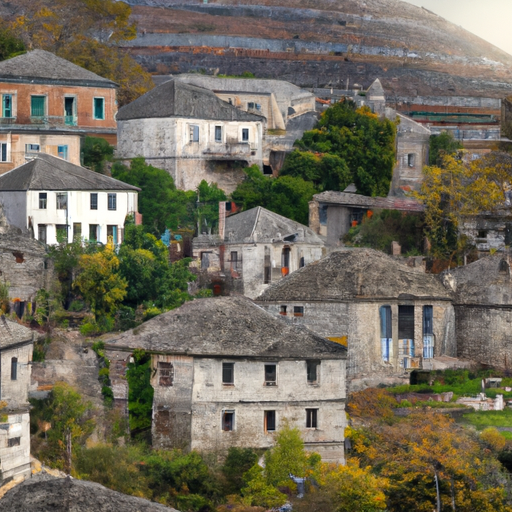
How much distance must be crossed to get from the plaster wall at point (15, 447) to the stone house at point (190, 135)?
2306cm

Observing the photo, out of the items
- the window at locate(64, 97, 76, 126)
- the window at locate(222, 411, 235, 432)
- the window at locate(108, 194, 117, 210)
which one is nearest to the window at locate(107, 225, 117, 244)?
the window at locate(108, 194, 117, 210)

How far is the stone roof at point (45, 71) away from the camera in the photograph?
6619 cm

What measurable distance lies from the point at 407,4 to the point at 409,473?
264 ft

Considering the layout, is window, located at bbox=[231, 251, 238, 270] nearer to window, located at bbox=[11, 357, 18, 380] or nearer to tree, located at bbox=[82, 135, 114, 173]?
tree, located at bbox=[82, 135, 114, 173]

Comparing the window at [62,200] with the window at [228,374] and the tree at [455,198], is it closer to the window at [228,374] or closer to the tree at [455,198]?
the window at [228,374]

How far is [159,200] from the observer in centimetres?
6469

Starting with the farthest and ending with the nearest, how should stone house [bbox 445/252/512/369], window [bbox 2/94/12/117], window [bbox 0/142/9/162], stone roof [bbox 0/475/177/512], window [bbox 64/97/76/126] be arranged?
window [bbox 64/97/76/126] → window [bbox 2/94/12/117] → window [bbox 0/142/9/162] → stone house [bbox 445/252/512/369] → stone roof [bbox 0/475/177/512]

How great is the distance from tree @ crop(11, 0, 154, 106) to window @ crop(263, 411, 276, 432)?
28561mm

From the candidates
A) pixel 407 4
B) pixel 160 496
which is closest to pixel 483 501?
pixel 160 496

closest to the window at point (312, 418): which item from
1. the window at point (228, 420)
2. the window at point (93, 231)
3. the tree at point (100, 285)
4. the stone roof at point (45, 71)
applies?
the window at point (228, 420)

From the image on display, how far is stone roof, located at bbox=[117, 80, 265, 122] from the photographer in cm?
6762

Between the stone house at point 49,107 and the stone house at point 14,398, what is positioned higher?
the stone house at point 49,107

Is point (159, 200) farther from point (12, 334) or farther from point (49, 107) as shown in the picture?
point (12, 334)

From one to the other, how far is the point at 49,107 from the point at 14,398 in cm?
2284
